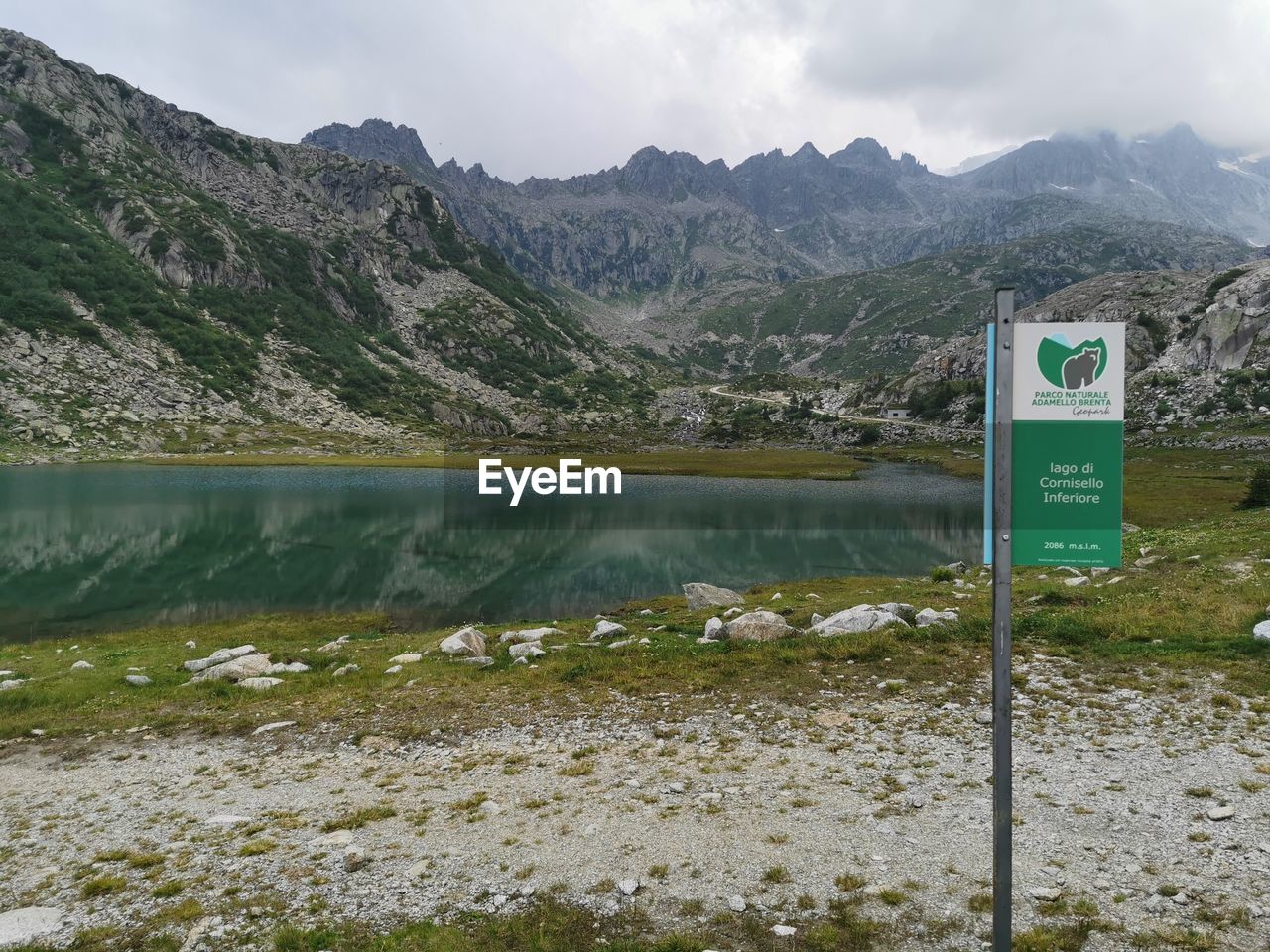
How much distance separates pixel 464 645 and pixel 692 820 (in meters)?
12.9

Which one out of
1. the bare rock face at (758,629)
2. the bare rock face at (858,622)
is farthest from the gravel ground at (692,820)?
the bare rock face at (758,629)

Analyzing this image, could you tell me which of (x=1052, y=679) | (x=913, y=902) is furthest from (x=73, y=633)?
(x=1052, y=679)

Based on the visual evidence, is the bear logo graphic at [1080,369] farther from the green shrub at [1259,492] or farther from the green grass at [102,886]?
the green shrub at [1259,492]

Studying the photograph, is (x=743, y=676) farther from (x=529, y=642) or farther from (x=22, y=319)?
(x=22, y=319)

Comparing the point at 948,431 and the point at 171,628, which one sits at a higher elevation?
the point at 948,431

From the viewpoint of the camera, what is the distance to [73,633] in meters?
31.3

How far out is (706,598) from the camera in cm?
2994

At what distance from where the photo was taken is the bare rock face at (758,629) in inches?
778

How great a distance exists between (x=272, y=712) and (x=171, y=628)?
21.4m

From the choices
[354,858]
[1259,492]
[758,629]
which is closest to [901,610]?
[758,629]

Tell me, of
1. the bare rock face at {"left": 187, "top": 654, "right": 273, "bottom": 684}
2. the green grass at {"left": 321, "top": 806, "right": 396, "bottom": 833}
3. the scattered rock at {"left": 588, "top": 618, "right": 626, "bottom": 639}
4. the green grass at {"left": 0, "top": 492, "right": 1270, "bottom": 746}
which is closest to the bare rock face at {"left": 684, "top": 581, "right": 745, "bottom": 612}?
the green grass at {"left": 0, "top": 492, "right": 1270, "bottom": 746}

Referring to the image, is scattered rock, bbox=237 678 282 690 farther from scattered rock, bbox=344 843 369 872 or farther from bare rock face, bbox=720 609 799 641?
bare rock face, bbox=720 609 799 641

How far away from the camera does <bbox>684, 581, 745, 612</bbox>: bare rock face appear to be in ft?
96.7

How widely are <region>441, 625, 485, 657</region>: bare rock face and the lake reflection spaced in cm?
1367
